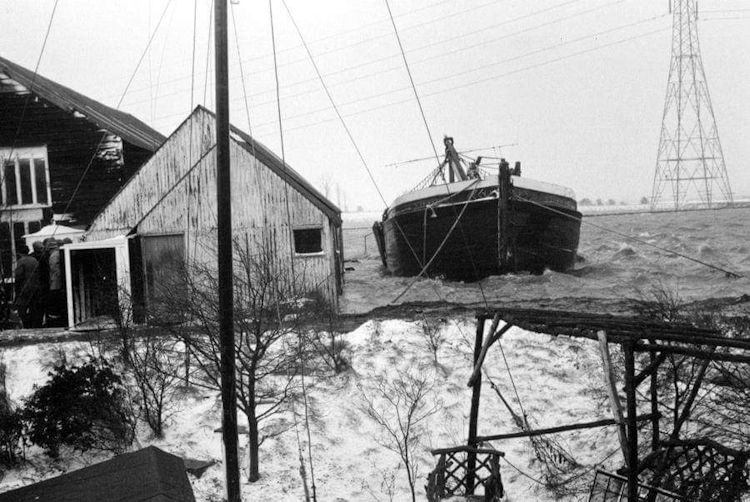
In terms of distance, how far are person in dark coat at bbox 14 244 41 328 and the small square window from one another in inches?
255

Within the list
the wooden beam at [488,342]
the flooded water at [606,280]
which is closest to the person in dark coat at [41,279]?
the flooded water at [606,280]

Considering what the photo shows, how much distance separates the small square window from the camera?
623 inches

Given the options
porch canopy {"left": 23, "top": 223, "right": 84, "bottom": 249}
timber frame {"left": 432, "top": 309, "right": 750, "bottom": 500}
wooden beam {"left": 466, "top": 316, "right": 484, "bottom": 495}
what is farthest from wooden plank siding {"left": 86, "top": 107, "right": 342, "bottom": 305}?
timber frame {"left": 432, "top": 309, "right": 750, "bottom": 500}

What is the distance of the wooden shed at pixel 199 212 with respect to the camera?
15078 millimetres

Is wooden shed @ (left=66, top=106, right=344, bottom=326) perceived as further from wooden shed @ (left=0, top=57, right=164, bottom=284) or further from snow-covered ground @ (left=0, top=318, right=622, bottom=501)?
snow-covered ground @ (left=0, top=318, right=622, bottom=501)

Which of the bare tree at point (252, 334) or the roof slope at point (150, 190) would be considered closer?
the bare tree at point (252, 334)

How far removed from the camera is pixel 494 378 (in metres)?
10.8

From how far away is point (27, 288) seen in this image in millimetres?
13398

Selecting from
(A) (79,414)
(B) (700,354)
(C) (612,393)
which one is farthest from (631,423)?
(A) (79,414)

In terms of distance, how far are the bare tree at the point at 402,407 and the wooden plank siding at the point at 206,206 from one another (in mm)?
5117

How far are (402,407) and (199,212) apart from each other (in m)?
8.65

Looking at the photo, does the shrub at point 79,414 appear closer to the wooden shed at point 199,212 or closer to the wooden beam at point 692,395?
the wooden shed at point 199,212

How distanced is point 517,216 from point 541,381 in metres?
9.47

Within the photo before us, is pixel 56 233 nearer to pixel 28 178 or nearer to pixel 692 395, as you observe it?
pixel 28 178
